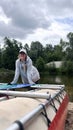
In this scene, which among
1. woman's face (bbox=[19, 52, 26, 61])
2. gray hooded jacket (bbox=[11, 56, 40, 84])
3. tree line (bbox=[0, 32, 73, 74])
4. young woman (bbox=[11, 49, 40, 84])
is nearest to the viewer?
woman's face (bbox=[19, 52, 26, 61])

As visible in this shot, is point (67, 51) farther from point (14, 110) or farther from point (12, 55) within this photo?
point (14, 110)

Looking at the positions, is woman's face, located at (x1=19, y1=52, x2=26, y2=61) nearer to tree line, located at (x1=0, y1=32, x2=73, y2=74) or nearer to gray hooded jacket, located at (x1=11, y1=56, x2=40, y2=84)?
gray hooded jacket, located at (x1=11, y1=56, x2=40, y2=84)

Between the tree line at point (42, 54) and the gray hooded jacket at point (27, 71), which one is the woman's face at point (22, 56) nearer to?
the gray hooded jacket at point (27, 71)

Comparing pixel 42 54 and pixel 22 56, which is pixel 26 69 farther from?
pixel 42 54

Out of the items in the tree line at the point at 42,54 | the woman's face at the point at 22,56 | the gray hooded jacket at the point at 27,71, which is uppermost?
the tree line at the point at 42,54

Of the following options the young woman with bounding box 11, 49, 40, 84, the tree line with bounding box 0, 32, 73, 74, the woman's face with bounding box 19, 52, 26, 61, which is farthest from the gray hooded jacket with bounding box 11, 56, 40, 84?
the tree line with bounding box 0, 32, 73, 74

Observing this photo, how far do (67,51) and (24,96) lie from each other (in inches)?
3661

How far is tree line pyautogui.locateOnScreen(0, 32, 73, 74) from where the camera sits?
77188mm

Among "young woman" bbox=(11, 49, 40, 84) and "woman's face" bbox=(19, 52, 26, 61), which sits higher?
"woman's face" bbox=(19, 52, 26, 61)

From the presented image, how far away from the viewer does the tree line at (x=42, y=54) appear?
7719 cm

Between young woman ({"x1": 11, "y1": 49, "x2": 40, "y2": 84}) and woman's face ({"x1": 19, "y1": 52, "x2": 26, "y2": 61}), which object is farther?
young woman ({"x1": 11, "y1": 49, "x2": 40, "y2": 84})

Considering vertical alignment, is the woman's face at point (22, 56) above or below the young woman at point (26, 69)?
above

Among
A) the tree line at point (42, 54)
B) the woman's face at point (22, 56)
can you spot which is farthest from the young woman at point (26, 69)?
the tree line at point (42, 54)

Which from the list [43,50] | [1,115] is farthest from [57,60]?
[1,115]
